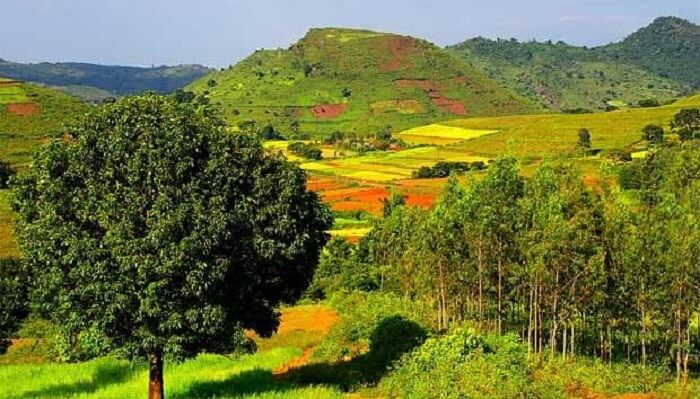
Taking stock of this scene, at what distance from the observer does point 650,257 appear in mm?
30781

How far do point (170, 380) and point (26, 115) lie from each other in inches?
5615

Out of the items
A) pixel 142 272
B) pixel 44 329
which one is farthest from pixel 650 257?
pixel 44 329

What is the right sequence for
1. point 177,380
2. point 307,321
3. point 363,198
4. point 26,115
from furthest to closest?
point 26,115
point 363,198
point 307,321
point 177,380

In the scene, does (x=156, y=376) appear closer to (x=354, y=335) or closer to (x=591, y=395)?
(x=354, y=335)

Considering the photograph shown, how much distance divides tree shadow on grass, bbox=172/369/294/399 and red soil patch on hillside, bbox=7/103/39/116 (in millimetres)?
145042

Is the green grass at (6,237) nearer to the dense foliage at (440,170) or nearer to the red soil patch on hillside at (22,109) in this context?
the red soil patch on hillside at (22,109)

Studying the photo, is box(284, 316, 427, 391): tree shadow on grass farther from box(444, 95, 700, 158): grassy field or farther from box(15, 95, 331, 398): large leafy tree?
box(444, 95, 700, 158): grassy field

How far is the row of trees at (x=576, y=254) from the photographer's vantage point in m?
30.8

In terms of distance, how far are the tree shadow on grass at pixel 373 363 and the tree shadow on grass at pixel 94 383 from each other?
307 inches

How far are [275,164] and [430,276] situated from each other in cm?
1995

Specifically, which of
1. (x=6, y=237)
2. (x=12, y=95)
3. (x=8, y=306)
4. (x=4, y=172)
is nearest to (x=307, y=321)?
(x=8, y=306)

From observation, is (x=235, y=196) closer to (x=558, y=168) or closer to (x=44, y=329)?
(x=558, y=168)

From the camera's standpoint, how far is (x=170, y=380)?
1172 inches

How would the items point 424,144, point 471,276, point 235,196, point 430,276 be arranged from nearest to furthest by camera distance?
1. point 235,196
2. point 471,276
3. point 430,276
4. point 424,144
